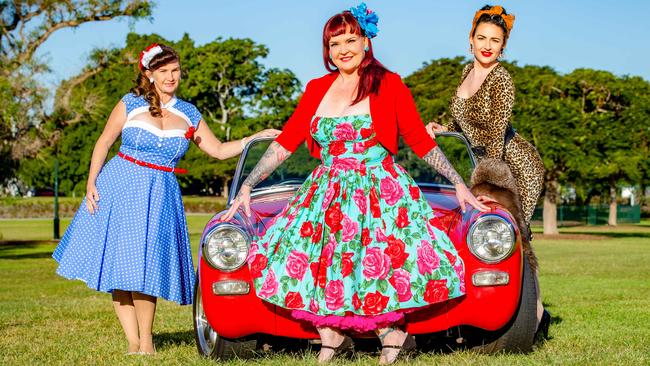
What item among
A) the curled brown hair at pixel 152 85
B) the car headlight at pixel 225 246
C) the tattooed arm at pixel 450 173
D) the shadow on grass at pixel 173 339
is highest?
the curled brown hair at pixel 152 85

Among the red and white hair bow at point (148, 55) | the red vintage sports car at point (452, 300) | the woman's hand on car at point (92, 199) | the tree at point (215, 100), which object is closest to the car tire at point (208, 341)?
the red vintage sports car at point (452, 300)

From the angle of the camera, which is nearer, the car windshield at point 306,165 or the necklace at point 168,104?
the necklace at point 168,104

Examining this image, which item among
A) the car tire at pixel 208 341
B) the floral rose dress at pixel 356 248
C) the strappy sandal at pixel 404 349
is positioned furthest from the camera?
the car tire at pixel 208 341

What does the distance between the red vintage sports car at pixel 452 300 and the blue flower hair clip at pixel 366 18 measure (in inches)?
43.8

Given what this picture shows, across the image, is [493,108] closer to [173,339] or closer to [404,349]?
[404,349]

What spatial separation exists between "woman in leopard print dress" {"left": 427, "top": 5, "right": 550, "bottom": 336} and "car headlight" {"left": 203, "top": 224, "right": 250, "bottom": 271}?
166 cm

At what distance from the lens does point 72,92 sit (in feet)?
81.6

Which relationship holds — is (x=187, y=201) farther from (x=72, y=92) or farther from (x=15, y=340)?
(x=15, y=340)

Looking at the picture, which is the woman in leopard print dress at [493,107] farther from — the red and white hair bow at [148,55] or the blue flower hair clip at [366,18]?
the red and white hair bow at [148,55]

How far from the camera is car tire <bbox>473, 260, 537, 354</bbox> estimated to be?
563 centimetres

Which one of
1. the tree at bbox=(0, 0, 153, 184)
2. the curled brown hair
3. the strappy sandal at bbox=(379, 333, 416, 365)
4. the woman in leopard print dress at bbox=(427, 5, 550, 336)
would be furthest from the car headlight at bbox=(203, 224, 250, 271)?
the tree at bbox=(0, 0, 153, 184)

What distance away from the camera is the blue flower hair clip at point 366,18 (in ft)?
17.8

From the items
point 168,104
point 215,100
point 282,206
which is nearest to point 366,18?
point 282,206

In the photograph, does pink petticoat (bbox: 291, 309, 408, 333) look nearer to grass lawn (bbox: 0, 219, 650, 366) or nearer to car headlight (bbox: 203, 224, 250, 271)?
grass lawn (bbox: 0, 219, 650, 366)
